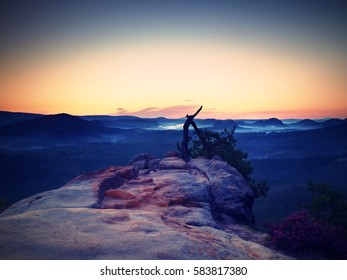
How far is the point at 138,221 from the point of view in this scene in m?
7.73

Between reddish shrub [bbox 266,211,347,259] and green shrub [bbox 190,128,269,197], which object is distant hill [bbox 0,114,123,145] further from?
reddish shrub [bbox 266,211,347,259]

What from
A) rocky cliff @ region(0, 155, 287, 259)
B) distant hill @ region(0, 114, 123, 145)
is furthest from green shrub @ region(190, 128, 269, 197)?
distant hill @ region(0, 114, 123, 145)

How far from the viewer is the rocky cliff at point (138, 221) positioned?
583 centimetres

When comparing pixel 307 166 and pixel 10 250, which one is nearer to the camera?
pixel 10 250

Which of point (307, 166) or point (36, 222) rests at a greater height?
point (36, 222)

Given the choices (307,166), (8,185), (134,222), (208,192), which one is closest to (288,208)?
(307,166)

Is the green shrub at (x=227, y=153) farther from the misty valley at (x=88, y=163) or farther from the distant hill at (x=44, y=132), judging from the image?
the distant hill at (x=44, y=132)

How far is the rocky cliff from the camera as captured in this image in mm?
5832

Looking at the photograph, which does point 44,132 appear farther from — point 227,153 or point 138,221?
point 138,221

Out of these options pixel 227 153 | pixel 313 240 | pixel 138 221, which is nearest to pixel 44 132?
pixel 227 153

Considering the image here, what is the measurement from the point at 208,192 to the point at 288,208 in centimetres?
7731

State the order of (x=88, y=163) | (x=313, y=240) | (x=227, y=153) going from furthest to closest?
(x=88, y=163) < (x=227, y=153) < (x=313, y=240)
